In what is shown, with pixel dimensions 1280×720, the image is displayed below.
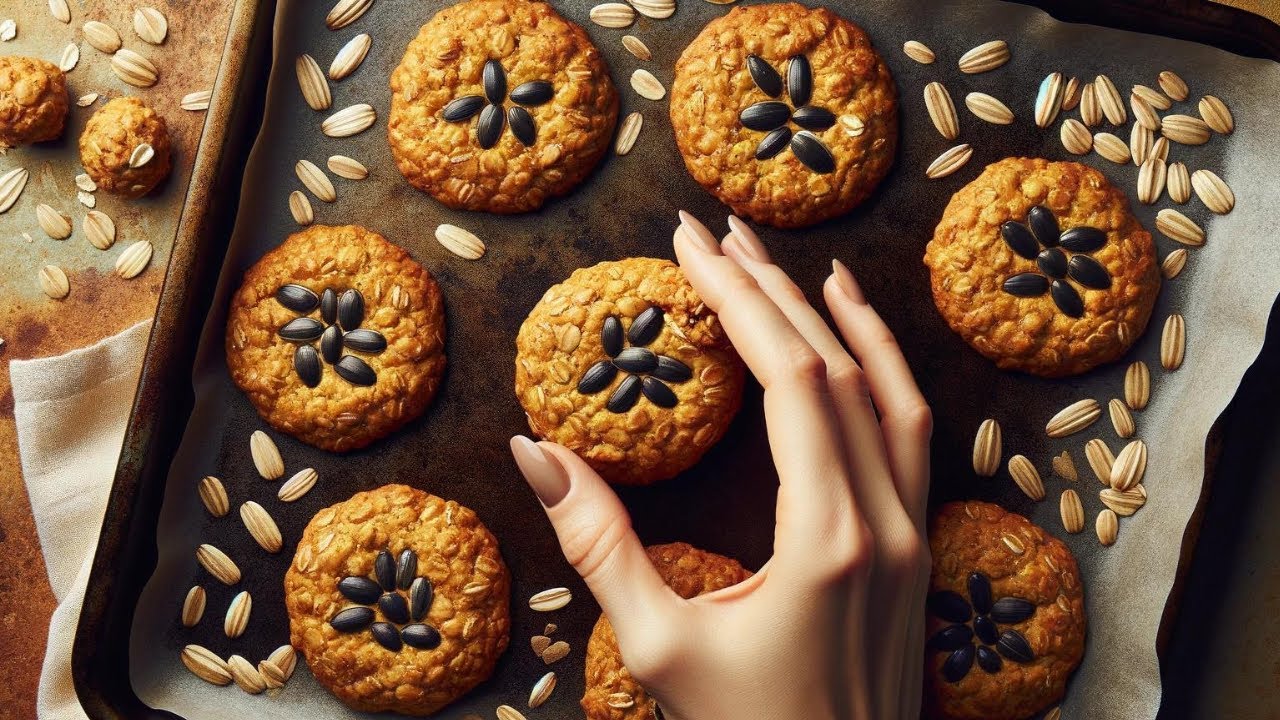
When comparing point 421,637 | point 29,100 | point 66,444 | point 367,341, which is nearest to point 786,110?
point 367,341

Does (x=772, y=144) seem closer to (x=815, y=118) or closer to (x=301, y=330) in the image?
(x=815, y=118)

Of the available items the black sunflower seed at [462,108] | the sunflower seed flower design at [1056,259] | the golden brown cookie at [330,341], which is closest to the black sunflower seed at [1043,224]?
the sunflower seed flower design at [1056,259]

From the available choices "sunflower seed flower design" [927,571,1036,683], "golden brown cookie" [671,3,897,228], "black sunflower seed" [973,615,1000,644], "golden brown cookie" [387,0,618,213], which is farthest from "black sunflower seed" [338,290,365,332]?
"black sunflower seed" [973,615,1000,644]

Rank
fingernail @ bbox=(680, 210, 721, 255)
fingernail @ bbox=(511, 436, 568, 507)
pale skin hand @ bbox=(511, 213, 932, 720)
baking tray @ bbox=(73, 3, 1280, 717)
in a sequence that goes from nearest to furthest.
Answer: pale skin hand @ bbox=(511, 213, 932, 720) < fingernail @ bbox=(511, 436, 568, 507) < fingernail @ bbox=(680, 210, 721, 255) < baking tray @ bbox=(73, 3, 1280, 717)

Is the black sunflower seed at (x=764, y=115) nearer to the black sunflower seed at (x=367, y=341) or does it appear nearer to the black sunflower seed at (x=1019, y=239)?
the black sunflower seed at (x=1019, y=239)

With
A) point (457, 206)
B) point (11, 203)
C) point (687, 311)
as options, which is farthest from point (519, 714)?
point (11, 203)

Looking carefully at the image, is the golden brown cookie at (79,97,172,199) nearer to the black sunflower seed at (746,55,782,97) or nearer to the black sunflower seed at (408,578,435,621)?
the black sunflower seed at (408,578,435,621)

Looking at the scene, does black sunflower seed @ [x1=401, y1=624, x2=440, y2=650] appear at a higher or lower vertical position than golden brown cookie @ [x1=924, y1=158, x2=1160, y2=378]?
lower
